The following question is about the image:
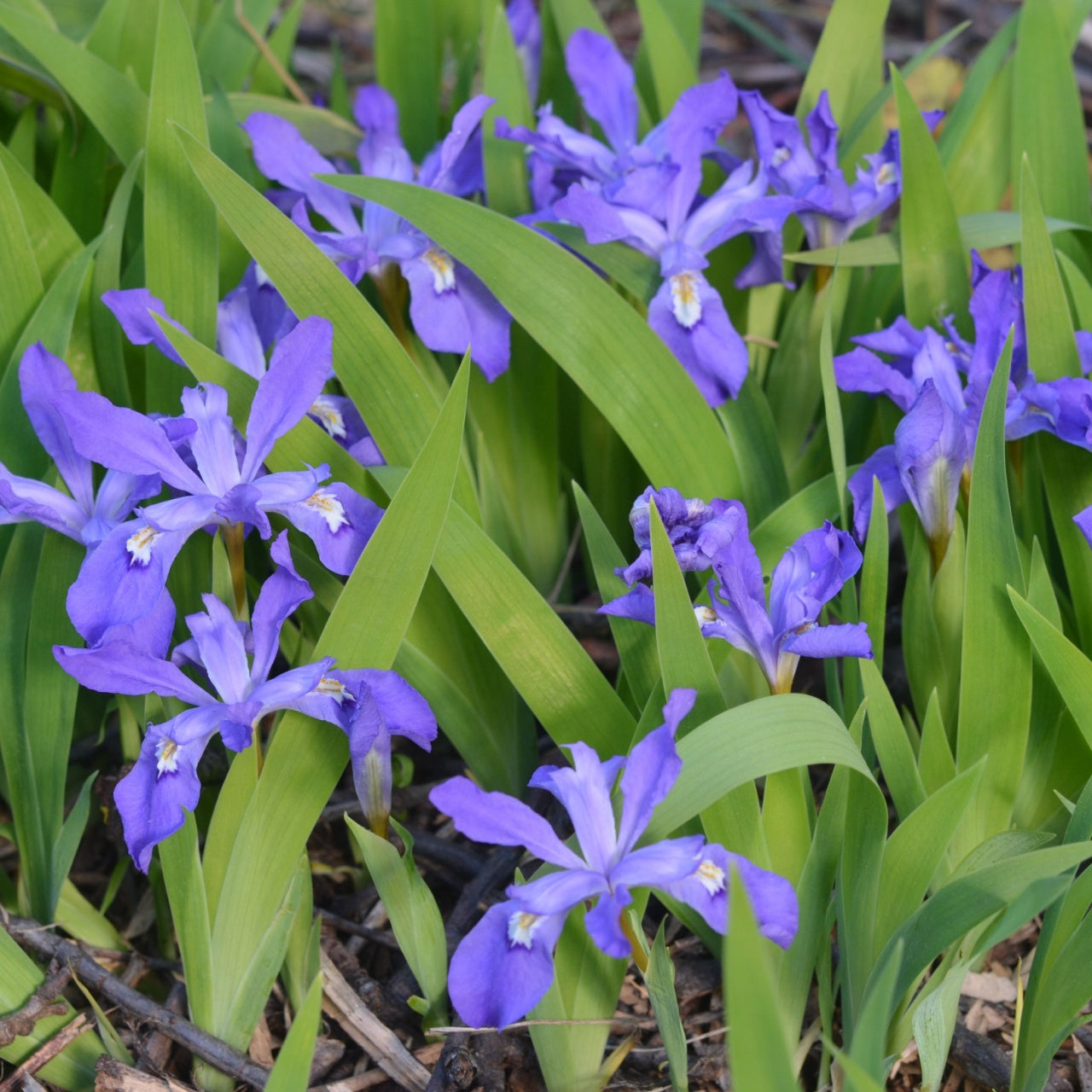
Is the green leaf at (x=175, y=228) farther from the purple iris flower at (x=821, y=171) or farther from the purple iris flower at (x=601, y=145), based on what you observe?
the purple iris flower at (x=821, y=171)


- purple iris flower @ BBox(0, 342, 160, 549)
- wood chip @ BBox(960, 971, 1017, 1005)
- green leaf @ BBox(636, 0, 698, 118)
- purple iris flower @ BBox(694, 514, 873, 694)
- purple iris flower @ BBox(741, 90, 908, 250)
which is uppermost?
green leaf @ BBox(636, 0, 698, 118)

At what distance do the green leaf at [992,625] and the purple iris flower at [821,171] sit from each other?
517 millimetres

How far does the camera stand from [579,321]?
1.47 metres

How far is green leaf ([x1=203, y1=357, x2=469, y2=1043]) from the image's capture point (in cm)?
A: 122

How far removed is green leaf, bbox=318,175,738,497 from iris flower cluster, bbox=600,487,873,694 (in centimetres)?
23

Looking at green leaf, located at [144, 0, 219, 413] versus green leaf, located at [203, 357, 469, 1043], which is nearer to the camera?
green leaf, located at [203, 357, 469, 1043]

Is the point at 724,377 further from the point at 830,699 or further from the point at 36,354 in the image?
the point at 36,354

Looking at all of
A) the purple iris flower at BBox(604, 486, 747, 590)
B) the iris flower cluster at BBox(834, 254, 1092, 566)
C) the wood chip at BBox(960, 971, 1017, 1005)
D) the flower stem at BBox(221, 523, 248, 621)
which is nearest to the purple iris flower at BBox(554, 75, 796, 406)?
the iris flower cluster at BBox(834, 254, 1092, 566)

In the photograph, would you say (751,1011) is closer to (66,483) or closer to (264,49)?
(66,483)

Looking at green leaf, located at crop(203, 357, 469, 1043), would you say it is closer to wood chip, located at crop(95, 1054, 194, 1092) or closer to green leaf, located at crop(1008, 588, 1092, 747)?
wood chip, located at crop(95, 1054, 194, 1092)

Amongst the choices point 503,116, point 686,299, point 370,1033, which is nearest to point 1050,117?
point 686,299

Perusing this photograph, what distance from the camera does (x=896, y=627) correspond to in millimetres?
1825

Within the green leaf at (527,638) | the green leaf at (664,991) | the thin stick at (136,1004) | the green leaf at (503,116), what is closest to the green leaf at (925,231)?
the green leaf at (503,116)

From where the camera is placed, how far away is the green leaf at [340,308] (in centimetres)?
137
